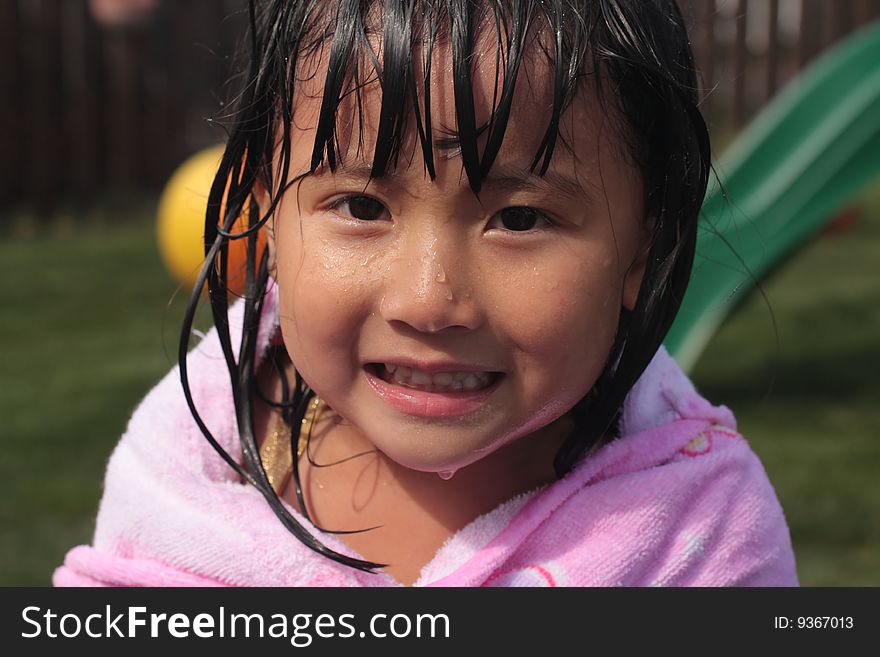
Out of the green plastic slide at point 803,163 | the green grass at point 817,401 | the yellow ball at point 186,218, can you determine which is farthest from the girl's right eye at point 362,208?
the yellow ball at point 186,218

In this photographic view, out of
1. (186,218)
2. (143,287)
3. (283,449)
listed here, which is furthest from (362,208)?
(143,287)

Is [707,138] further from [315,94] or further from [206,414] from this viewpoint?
[206,414]

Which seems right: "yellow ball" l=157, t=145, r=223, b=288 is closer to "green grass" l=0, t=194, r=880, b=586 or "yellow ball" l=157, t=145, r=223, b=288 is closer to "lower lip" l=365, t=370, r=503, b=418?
"green grass" l=0, t=194, r=880, b=586

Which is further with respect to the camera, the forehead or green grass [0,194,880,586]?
green grass [0,194,880,586]

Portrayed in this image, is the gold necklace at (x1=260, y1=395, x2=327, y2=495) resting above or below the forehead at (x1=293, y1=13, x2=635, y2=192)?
below

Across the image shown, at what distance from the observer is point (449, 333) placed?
139 cm

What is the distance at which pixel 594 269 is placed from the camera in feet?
4.73

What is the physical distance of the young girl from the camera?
1365 millimetres

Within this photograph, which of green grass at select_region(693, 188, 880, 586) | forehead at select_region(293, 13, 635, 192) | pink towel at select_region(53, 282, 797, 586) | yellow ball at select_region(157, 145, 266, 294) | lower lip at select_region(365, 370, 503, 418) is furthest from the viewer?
yellow ball at select_region(157, 145, 266, 294)

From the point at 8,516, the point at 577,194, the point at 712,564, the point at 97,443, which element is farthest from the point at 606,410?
the point at 97,443

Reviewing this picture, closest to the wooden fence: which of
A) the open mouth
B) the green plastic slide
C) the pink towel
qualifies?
the green plastic slide

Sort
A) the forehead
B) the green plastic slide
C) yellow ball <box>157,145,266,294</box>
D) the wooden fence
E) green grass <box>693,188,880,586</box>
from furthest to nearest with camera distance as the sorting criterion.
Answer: the wooden fence < yellow ball <box>157,145,266,294</box> < the green plastic slide < green grass <box>693,188,880,586</box> < the forehead

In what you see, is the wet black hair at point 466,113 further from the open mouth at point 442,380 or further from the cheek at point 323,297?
the open mouth at point 442,380

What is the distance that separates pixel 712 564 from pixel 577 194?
63 cm
